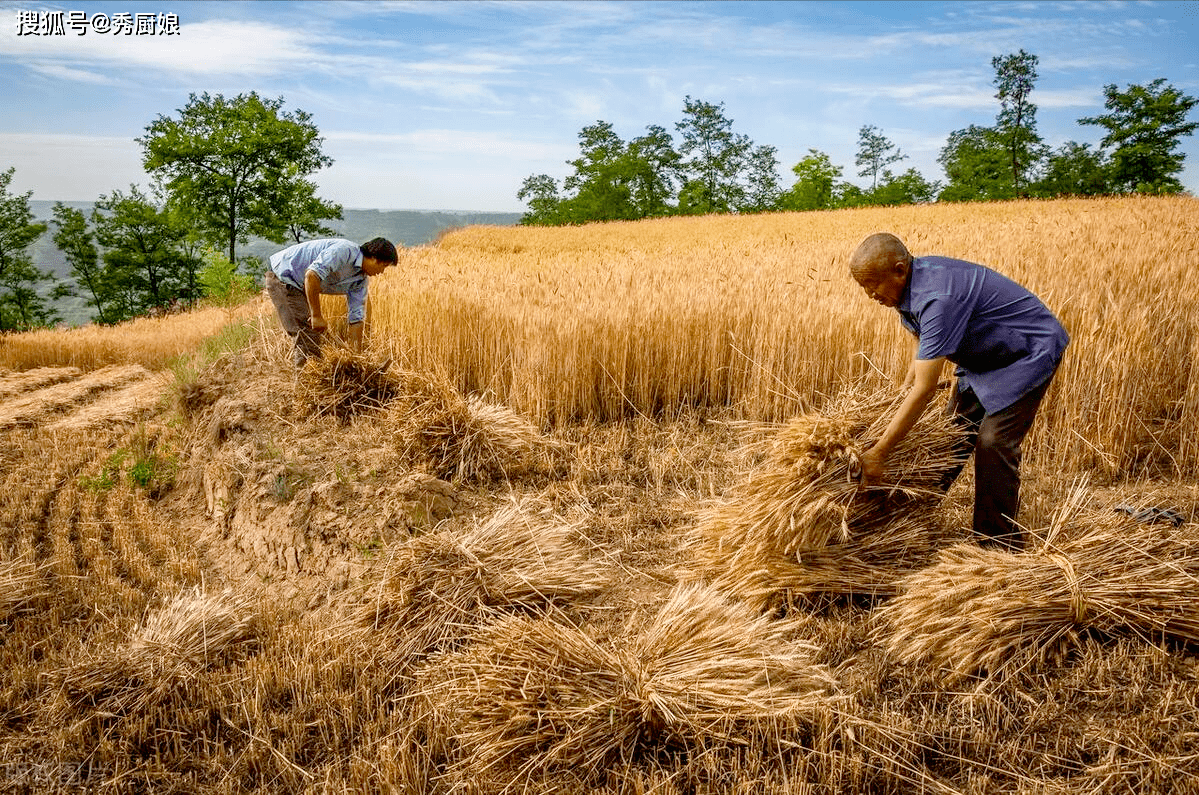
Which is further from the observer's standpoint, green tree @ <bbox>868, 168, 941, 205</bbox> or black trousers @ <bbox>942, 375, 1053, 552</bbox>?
green tree @ <bbox>868, 168, 941, 205</bbox>

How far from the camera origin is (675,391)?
5.61 m

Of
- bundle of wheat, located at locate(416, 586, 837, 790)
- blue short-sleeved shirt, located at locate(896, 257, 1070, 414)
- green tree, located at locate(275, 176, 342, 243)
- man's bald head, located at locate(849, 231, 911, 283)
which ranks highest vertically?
green tree, located at locate(275, 176, 342, 243)

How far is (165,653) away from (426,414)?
2.07 meters

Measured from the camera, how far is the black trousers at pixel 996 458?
9.97 feet

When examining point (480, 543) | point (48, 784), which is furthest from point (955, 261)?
point (48, 784)

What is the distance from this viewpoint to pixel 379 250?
5383 millimetres

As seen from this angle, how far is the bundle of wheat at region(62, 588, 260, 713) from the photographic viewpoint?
2938mm

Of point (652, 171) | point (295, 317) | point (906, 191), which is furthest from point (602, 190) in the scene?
point (295, 317)

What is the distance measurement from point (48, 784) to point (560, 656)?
183 cm

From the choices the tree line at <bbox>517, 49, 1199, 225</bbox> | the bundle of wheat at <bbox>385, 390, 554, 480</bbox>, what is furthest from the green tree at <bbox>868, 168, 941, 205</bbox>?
the bundle of wheat at <bbox>385, 390, 554, 480</bbox>

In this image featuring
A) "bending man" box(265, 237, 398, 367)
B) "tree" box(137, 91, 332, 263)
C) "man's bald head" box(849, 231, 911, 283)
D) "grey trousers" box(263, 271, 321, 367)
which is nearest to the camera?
"man's bald head" box(849, 231, 911, 283)

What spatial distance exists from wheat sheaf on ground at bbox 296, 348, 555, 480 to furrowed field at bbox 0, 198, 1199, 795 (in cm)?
2

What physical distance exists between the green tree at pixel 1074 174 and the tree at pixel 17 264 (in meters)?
47.7

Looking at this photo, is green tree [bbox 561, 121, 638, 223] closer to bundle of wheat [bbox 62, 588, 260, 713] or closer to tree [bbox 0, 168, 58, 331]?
tree [bbox 0, 168, 58, 331]
